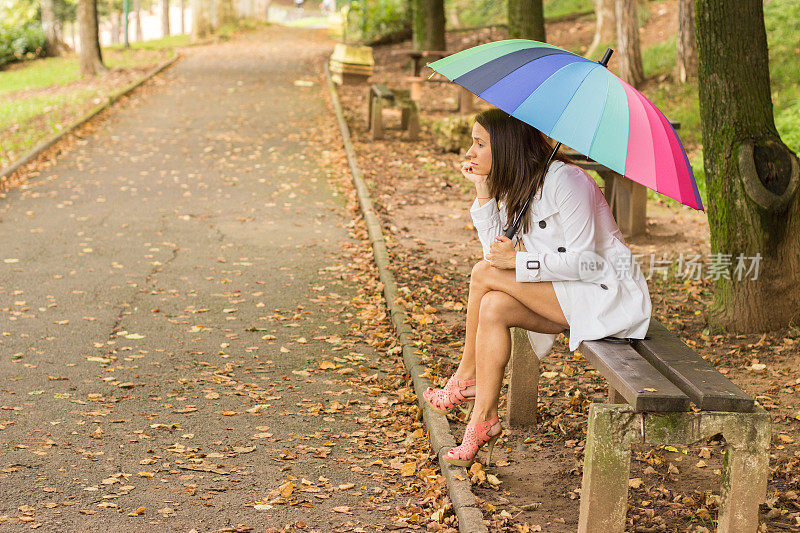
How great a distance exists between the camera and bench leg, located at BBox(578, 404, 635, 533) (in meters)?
3.18

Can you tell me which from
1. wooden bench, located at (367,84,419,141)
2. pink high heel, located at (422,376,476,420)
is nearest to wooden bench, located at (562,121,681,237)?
pink high heel, located at (422,376,476,420)

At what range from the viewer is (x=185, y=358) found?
5.81 metres

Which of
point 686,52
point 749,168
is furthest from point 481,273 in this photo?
point 686,52

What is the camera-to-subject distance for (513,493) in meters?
4.02

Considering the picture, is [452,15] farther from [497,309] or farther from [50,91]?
[497,309]

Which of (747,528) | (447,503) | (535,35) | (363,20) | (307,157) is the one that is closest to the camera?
(747,528)

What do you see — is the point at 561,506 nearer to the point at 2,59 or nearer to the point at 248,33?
the point at 2,59

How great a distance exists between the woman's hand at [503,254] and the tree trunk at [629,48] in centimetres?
1207

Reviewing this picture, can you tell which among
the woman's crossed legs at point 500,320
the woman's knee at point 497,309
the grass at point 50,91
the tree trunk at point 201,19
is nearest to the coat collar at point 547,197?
the woman's crossed legs at point 500,320

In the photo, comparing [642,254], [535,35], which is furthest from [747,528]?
[535,35]

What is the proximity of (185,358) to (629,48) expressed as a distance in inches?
471

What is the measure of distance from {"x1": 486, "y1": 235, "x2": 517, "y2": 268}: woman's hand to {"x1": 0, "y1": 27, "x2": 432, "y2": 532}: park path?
3.94 ft

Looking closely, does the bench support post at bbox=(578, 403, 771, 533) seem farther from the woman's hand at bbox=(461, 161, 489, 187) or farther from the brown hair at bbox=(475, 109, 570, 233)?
the woman's hand at bbox=(461, 161, 489, 187)

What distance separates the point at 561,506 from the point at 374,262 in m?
4.47
